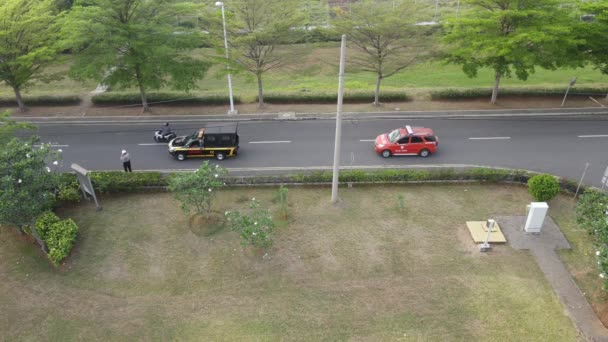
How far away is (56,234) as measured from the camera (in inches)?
647

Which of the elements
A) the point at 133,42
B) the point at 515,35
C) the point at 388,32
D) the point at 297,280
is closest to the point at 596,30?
the point at 515,35

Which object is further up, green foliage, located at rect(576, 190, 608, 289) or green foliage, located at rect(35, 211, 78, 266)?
green foliage, located at rect(576, 190, 608, 289)

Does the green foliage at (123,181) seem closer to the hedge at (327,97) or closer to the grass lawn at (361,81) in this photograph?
the hedge at (327,97)

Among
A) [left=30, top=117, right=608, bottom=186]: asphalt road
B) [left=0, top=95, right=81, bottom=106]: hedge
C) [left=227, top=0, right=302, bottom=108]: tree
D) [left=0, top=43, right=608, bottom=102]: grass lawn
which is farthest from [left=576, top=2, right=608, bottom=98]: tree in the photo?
[left=0, top=95, right=81, bottom=106]: hedge

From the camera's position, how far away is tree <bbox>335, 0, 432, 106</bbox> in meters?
26.2

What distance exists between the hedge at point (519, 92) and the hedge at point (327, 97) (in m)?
2.94

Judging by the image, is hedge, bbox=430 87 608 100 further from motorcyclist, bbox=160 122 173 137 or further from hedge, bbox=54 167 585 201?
motorcyclist, bbox=160 122 173 137

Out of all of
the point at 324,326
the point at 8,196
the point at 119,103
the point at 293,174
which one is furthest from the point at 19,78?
the point at 324,326

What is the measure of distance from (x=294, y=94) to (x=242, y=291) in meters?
18.8

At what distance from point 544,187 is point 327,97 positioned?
53.3 ft

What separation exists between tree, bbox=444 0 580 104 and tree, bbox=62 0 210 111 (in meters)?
16.6

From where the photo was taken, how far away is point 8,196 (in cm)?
1441

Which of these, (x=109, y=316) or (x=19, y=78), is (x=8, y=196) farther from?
(x=19, y=78)

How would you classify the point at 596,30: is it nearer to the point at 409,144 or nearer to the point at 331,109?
the point at 409,144
